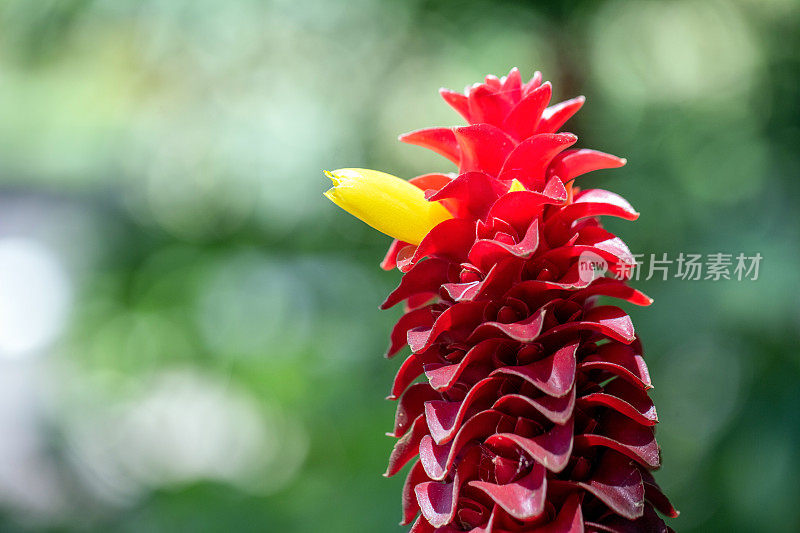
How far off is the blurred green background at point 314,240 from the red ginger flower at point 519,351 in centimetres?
91

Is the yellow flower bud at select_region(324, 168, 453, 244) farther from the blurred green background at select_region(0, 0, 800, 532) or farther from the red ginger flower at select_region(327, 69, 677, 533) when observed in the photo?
the blurred green background at select_region(0, 0, 800, 532)

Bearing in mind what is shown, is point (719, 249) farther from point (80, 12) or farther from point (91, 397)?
point (91, 397)

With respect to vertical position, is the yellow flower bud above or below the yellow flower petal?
below

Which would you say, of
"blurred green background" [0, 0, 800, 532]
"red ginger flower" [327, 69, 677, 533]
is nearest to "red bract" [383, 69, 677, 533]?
"red ginger flower" [327, 69, 677, 533]

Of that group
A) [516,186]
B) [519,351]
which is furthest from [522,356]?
[516,186]

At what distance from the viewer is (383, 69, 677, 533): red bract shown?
494 mm

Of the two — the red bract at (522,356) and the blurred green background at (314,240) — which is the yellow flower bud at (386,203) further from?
the blurred green background at (314,240)

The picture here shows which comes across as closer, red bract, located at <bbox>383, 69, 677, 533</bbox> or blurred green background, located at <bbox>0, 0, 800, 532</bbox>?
red bract, located at <bbox>383, 69, 677, 533</bbox>

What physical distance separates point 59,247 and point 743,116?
2.29m

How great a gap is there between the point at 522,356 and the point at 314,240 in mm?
1489

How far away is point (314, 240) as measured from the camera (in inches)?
77.6

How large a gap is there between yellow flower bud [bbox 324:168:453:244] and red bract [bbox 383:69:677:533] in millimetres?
17

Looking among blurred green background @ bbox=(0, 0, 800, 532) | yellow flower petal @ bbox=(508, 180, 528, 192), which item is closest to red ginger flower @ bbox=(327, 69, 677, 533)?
yellow flower petal @ bbox=(508, 180, 528, 192)

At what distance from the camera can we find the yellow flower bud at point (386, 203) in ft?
1.76
